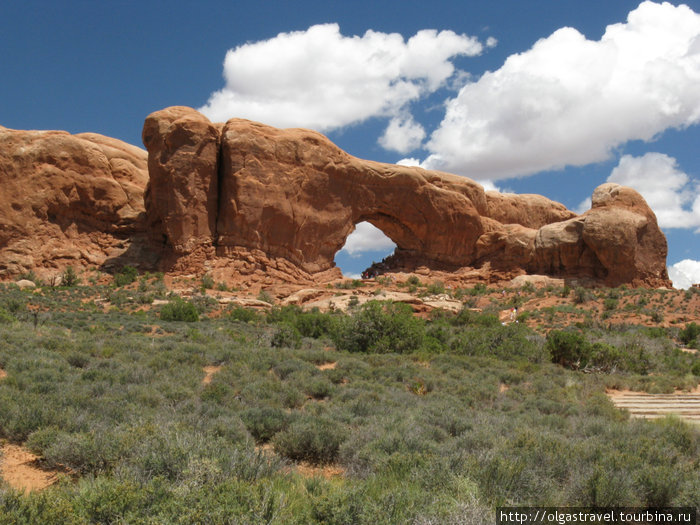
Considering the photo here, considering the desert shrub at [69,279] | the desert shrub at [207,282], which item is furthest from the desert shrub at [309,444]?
the desert shrub at [69,279]

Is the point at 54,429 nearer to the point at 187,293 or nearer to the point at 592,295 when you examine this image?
the point at 187,293

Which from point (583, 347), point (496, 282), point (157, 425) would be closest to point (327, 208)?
point (496, 282)

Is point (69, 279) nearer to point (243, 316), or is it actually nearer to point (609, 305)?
point (243, 316)

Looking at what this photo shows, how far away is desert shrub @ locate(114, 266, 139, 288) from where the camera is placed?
2620 centimetres

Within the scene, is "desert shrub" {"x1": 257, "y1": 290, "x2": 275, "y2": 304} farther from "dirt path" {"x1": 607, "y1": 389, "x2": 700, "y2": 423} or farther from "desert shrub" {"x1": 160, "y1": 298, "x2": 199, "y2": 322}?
"dirt path" {"x1": 607, "y1": 389, "x2": 700, "y2": 423}

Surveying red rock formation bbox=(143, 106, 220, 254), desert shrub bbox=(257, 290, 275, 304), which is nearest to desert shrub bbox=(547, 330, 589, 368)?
desert shrub bbox=(257, 290, 275, 304)

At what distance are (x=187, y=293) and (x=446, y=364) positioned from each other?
1647cm

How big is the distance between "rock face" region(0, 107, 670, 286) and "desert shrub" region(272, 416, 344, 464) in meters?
22.8

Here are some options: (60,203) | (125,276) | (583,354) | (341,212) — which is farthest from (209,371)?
(341,212)

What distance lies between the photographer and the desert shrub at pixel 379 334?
14.6 m

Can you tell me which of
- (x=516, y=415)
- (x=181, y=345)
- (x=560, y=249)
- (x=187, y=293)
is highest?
(x=560, y=249)

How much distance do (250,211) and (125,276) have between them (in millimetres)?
7339

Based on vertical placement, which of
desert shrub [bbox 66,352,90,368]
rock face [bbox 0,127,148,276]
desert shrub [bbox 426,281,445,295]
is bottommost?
desert shrub [bbox 66,352,90,368]

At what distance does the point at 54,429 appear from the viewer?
5.07 m
